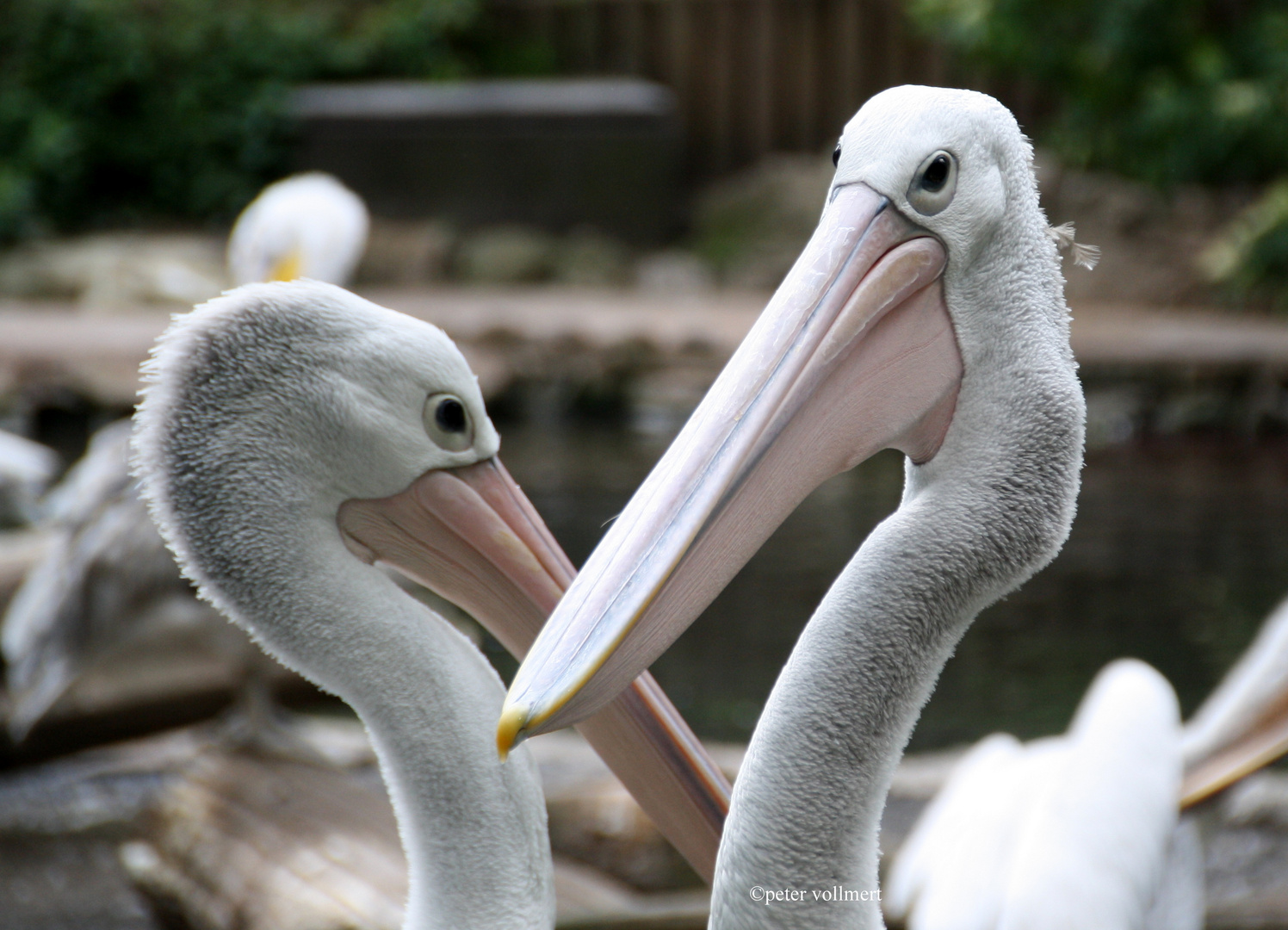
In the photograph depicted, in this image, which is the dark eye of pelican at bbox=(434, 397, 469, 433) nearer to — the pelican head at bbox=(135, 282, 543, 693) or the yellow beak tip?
the pelican head at bbox=(135, 282, 543, 693)

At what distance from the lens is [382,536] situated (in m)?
1.62

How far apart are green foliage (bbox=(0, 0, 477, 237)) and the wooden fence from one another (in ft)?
9.27

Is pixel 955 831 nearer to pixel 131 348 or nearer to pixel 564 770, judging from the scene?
pixel 564 770

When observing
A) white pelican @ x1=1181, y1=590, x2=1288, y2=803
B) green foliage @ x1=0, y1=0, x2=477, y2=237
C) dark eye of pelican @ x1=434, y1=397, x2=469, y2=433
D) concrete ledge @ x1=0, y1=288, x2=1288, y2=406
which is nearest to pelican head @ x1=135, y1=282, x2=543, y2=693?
dark eye of pelican @ x1=434, y1=397, x2=469, y2=433

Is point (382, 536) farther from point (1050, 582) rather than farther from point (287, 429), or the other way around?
point (1050, 582)

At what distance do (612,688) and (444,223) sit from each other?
12.1 m

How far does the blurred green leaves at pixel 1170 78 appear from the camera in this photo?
920 cm

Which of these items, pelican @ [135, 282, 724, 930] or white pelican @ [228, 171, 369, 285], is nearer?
pelican @ [135, 282, 724, 930]

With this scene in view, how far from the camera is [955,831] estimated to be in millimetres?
2193

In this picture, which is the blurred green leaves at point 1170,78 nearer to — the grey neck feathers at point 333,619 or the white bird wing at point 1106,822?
the white bird wing at point 1106,822

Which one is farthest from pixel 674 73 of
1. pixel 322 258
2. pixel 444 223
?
pixel 322 258

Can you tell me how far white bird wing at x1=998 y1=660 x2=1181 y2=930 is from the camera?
1.90 m

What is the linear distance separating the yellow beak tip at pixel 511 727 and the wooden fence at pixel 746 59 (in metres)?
13.6

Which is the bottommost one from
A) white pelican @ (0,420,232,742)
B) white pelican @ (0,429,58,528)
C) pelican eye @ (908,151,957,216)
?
white pelican @ (0,429,58,528)
